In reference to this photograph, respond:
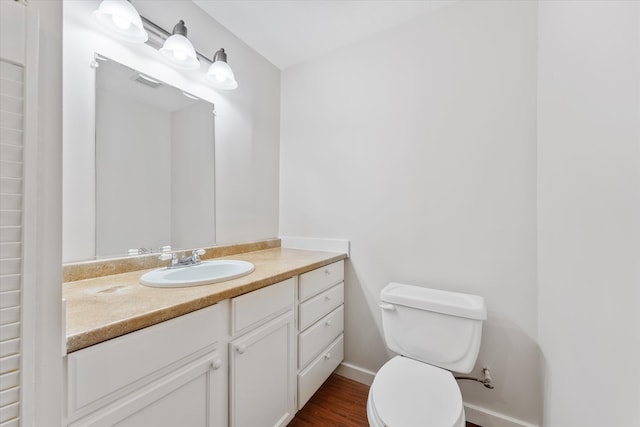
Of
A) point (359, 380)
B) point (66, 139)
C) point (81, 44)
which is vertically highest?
point (81, 44)

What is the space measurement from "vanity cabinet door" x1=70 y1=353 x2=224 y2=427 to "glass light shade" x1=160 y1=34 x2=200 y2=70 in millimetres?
1464

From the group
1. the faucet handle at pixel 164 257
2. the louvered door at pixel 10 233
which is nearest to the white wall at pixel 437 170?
the faucet handle at pixel 164 257

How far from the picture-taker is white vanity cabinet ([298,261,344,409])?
1404 mm

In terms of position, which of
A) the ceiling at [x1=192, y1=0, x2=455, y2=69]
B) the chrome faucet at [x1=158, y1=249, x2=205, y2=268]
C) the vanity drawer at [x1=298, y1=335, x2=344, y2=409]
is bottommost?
the vanity drawer at [x1=298, y1=335, x2=344, y2=409]

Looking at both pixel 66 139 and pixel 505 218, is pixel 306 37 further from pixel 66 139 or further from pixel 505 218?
Answer: pixel 505 218

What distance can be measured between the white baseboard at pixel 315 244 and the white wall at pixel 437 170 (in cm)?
6

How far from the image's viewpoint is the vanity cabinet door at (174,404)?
67 cm

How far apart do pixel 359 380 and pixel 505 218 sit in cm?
142

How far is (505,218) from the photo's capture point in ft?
4.54

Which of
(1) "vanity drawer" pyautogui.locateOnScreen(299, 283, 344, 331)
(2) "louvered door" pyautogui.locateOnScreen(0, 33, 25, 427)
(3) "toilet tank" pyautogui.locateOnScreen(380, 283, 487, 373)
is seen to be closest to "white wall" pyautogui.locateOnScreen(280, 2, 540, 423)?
(1) "vanity drawer" pyautogui.locateOnScreen(299, 283, 344, 331)

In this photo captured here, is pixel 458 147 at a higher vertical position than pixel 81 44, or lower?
lower

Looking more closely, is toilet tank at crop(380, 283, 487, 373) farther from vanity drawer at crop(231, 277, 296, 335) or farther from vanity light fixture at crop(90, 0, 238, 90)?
vanity light fixture at crop(90, 0, 238, 90)

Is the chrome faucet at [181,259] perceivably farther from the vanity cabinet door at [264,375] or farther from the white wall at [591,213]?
the white wall at [591,213]

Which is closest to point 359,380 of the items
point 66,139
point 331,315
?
point 331,315
